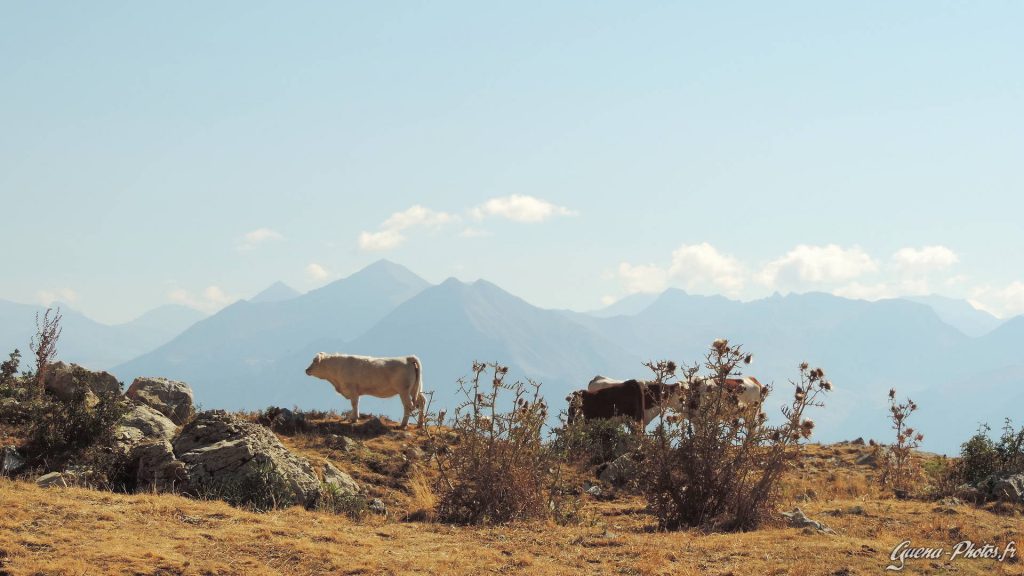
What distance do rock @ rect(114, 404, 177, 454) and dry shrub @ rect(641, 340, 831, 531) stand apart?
796 cm

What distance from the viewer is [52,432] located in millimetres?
14133

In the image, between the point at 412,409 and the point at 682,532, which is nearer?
the point at 682,532

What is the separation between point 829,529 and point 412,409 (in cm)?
1304

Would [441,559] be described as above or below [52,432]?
below

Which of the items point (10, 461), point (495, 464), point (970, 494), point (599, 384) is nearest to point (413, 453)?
point (495, 464)

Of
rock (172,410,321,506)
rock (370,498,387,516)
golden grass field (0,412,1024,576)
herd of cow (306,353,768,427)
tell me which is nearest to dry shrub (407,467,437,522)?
golden grass field (0,412,1024,576)

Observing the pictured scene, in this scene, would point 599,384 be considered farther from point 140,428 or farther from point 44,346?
point 44,346

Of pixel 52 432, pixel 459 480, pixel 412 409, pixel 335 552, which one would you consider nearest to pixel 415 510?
pixel 459 480

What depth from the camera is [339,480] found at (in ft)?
46.4

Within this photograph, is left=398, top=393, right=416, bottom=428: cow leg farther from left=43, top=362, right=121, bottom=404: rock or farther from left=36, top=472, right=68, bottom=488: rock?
left=36, top=472, right=68, bottom=488: rock

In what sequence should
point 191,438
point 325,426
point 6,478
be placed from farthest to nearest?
point 325,426 < point 191,438 < point 6,478

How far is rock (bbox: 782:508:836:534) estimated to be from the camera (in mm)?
11172

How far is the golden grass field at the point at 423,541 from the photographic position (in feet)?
30.3

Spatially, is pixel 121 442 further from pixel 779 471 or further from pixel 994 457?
pixel 994 457
